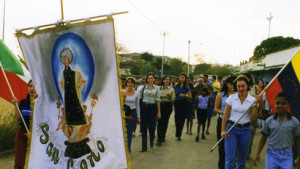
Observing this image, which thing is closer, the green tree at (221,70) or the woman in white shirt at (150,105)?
the woman in white shirt at (150,105)

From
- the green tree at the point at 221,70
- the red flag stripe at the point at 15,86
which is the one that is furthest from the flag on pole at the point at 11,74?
the green tree at the point at 221,70

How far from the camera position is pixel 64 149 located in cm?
358

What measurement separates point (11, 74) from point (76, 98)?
6.72ft

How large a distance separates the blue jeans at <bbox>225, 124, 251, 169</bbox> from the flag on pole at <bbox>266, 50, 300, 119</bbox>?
0.58 metres

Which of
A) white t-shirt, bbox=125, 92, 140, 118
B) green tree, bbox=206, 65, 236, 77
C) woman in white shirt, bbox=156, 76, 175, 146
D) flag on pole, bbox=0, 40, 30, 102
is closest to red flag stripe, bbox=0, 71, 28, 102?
flag on pole, bbox=0, 40, 30, 102

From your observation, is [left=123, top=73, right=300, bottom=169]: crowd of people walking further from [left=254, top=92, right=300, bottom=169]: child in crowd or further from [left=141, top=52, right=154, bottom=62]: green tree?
[left=141, top=52, right=154, bottom=62]: green tree

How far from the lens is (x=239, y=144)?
4.28 m

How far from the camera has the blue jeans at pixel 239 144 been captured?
422 centimetres

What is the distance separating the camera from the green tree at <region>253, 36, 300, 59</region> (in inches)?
1759

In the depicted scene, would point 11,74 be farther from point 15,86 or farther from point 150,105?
point 150,105

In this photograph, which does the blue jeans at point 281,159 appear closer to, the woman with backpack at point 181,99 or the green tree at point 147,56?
the woman with backpack at point 181,99

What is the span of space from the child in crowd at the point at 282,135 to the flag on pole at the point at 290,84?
240mm

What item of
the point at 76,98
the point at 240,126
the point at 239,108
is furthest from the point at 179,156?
the point at 76,98

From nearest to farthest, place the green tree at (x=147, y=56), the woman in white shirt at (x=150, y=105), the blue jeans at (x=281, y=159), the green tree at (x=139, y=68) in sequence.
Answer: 1. the blue jeans at (x=281, y=159)
2. the woman in white shirt at (x=150, y=105)
3. the green tree at (x=139, y=68)
4. the green tree at (x=147, y=56)
